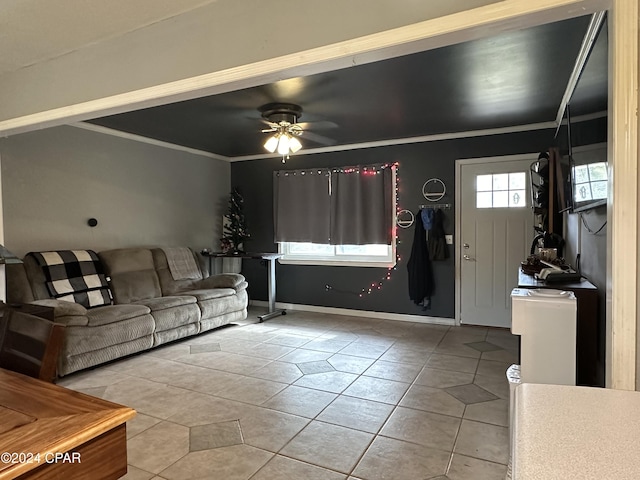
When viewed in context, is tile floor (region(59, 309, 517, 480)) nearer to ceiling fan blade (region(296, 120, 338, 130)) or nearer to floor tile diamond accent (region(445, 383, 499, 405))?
floor tile diamond accent (region(445, 383, 499, 405))

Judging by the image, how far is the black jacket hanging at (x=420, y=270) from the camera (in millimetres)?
5027

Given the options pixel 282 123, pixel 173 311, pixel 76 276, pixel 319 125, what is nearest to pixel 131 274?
pixel 76 276

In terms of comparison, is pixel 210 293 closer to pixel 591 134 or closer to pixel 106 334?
pixel 106 334

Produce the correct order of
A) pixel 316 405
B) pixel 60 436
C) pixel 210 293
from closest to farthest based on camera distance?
pixel 60 436 < pixel 316 405 < pixel 210 293

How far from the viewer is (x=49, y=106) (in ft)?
8.68

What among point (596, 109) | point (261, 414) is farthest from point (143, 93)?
point (596, 109)

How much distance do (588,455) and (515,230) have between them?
4398 mm

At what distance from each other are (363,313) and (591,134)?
13.2 ft

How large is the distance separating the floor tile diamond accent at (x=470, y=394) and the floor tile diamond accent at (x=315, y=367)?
1022 millimetres

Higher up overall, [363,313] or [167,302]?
[167,302]

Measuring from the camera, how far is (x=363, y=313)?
5.54m

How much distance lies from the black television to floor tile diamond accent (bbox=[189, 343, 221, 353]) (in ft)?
11.1

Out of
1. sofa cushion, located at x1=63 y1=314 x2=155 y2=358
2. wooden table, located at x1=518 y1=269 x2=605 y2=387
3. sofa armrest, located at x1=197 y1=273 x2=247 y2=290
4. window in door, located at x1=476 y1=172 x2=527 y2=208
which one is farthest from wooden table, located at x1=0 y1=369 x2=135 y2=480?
window in door, located at x1=476 y1=172 x2=527 y2=208

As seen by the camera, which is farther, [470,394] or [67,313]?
[67,313]
